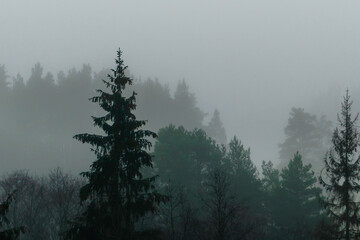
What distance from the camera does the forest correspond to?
16922 mm

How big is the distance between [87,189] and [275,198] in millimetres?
30015

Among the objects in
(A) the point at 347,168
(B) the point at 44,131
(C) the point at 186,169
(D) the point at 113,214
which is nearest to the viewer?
(D) the point at 113,214

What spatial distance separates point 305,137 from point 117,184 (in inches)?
2706

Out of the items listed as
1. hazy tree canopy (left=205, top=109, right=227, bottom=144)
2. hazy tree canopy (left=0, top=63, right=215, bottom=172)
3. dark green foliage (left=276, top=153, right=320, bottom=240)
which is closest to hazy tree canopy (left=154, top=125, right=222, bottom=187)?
dark green foliage (left=276, top=153, right=320, bottom=240)

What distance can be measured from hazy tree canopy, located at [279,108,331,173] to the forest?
0.80 ft

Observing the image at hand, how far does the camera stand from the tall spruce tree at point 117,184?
16.1 m

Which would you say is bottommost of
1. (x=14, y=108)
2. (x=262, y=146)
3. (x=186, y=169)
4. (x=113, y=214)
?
(x=113, y=214)

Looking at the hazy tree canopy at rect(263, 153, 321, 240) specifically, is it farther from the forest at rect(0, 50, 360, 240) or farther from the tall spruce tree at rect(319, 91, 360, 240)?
the tall spruce tree at rect(319, 91, 360, 240)

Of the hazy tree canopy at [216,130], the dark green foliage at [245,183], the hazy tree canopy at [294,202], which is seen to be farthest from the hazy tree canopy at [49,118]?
the hazy tree canopy at [294,202]

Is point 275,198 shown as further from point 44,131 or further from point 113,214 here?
point 44,131

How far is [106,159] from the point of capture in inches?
669

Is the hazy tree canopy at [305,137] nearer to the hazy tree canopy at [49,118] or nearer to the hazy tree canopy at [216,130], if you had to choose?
the hazy tree canopy at [216,130]

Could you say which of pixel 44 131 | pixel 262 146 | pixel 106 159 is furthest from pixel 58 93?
pixel 262 146

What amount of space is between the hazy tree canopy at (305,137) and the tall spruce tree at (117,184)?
216 feet
